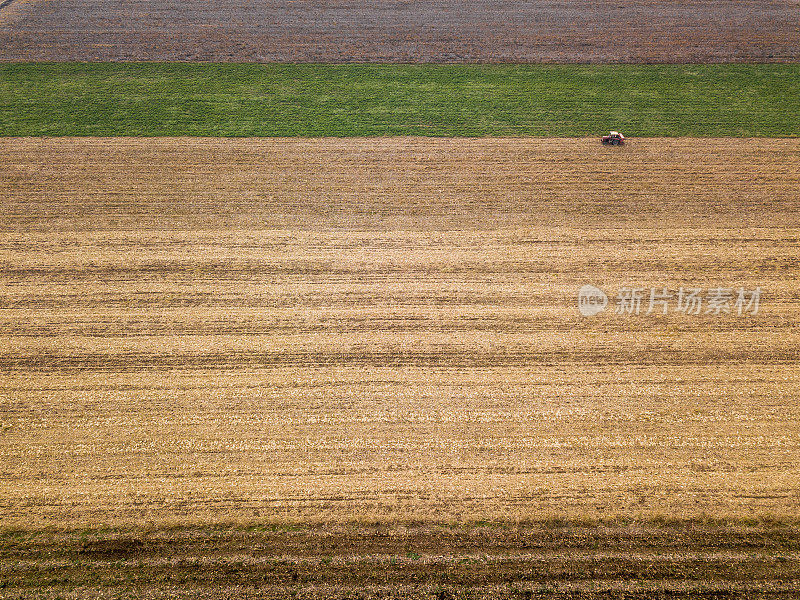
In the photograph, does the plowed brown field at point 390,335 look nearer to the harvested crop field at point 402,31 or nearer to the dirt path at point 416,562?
the dirt path at point 416,562

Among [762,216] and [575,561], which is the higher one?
[762,216]

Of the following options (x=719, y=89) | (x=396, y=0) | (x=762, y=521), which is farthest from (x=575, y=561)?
(x=396, y=0)

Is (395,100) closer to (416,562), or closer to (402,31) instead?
(402,31)

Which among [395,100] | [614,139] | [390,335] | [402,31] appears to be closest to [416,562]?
[390,335]

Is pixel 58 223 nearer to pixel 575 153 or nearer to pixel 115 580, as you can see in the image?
pixel 115 580

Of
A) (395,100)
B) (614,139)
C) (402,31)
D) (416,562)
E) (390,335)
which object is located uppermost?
(402,31)

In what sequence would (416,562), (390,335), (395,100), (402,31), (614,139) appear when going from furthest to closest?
(402,31) < (395,100) < (614,139) < (390,335) < (416,562)

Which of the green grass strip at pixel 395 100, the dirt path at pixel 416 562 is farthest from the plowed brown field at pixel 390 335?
the green grass strip at pixel 395 100
